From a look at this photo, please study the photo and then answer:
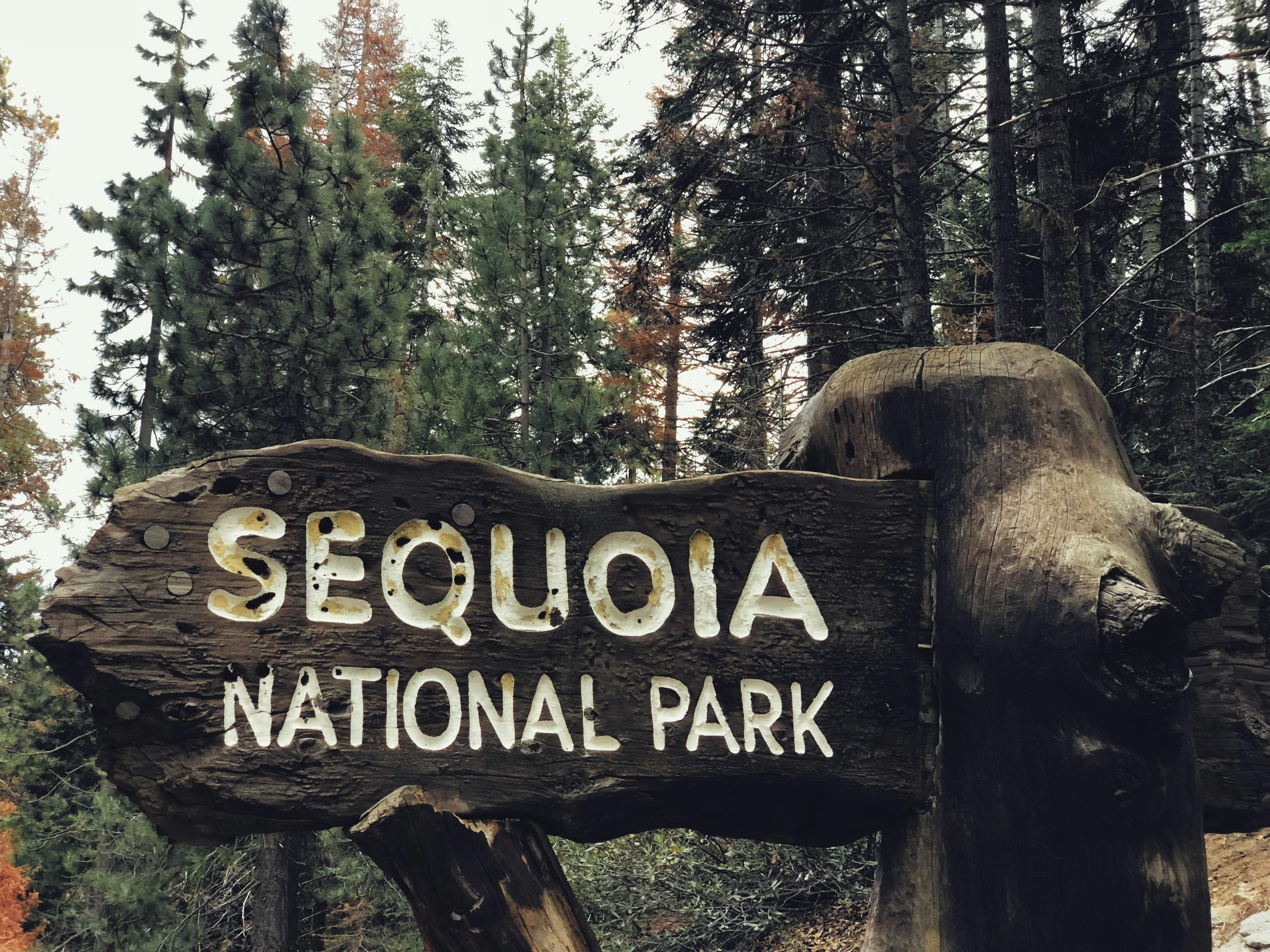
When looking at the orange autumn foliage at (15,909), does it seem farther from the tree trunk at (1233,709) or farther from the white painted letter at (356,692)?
the tree trunk at (1233,709)

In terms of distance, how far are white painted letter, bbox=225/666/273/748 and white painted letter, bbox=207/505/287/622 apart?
127mm

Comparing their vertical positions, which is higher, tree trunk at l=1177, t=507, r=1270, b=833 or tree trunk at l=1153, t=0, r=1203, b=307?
tree trunk at l=1153, t=0, r=1203, b=307

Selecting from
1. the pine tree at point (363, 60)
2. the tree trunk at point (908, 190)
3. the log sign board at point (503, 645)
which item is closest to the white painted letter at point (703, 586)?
the log sign board at point (503, 645)

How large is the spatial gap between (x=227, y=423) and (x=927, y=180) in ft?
30.2

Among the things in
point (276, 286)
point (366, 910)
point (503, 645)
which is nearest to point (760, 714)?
point (503, 645)

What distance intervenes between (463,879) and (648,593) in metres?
0.73

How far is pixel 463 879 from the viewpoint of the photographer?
201 centimetres

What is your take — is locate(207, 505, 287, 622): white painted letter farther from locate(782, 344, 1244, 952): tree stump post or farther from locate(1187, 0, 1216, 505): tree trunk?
locate(1187, 0, 1216, 505): tree trunk

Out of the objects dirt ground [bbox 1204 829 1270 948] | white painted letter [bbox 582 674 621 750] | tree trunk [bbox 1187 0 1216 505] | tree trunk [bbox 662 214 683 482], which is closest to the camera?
white painted letter [bbox 582 674 621 750]

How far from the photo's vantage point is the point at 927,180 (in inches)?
503

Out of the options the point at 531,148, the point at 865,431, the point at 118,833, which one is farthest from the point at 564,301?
the point at 865,431

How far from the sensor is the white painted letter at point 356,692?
2.07m

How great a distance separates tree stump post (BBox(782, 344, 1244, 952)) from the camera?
7.02 ft

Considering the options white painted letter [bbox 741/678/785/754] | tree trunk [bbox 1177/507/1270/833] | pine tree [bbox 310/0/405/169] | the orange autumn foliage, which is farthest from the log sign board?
pine tree [bbox 310/0/405/169]
